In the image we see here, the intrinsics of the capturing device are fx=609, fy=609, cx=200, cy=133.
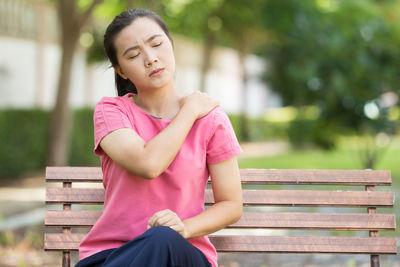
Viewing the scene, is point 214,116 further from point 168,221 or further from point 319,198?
point 319,198

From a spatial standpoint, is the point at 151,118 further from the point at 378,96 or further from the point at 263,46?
the point at 263,46

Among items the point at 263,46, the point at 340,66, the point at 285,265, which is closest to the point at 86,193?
the point at 285,265

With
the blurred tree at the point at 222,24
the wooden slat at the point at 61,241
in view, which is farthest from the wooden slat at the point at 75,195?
the blurred tree at the point at 222,24

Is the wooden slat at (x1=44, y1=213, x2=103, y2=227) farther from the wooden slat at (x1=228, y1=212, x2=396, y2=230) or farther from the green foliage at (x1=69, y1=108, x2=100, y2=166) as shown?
the green foliage at (x1=69, y1=108, x2=100, y2=166)

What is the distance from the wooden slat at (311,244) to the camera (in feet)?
9.19

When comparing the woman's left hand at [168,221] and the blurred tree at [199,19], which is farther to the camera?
the blurred tree at [199,19]

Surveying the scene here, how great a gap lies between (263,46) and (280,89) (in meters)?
2.42

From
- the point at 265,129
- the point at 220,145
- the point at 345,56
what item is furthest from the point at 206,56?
the point at 220,145

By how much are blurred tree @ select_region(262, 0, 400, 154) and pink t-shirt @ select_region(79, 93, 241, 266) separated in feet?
27.0

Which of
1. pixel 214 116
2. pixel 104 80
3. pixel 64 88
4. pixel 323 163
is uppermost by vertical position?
pixel 104 80

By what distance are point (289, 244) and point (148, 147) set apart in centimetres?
97

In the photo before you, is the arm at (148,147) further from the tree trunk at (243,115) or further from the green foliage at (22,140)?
the tree trunk at (243,115)

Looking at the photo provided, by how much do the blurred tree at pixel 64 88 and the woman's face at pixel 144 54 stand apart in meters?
7.98

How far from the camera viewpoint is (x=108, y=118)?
7.60 feet
